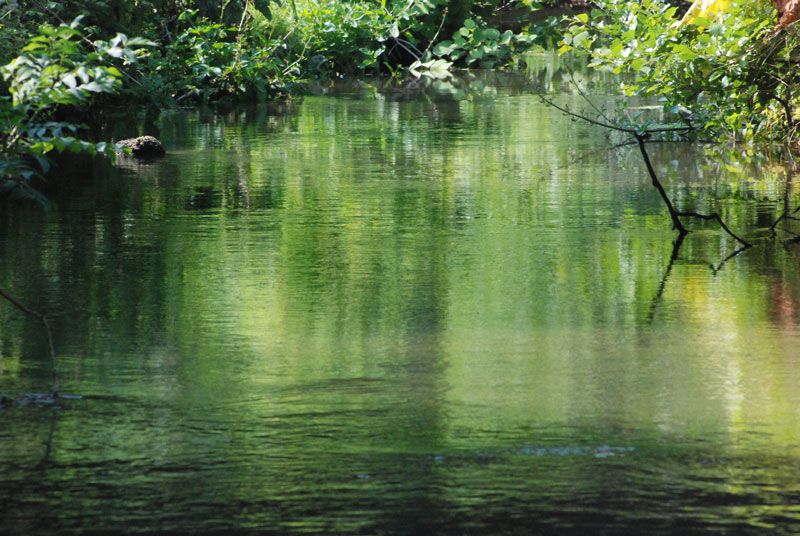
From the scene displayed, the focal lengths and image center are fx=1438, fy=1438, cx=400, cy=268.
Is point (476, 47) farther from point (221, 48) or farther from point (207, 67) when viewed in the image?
point (207, 67)

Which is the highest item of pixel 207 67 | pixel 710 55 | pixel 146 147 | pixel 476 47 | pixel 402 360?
pixel 476 47

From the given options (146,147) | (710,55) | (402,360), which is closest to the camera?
(402,360)

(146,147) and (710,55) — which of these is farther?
(146,147)

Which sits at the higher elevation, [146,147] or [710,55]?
[710,55]

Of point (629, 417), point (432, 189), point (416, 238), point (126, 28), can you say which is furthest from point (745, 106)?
point (126, 28)

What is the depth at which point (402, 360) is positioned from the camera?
5734mm

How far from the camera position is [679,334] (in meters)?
6.20

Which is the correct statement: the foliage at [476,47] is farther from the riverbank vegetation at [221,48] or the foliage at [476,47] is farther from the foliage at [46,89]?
the foliage at [46,89]

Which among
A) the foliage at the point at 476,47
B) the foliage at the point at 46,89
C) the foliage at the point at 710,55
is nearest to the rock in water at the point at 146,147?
the foliage at the point at 710,55

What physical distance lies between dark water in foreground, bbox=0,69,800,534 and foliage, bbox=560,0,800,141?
2.28 ft

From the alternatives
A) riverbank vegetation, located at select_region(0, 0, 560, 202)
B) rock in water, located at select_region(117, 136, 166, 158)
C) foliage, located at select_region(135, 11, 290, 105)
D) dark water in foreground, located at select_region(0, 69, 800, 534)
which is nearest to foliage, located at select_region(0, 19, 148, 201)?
riverbank vegetation, located at select_region(0, 0, 560, 202)

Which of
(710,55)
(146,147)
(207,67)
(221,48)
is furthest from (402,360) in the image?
(221,48)

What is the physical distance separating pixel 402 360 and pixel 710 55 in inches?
206

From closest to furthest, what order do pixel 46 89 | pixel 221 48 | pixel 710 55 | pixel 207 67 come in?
pixel 46 89 < pixel 710 55 < pixel 207 67 < pixel 221 48
